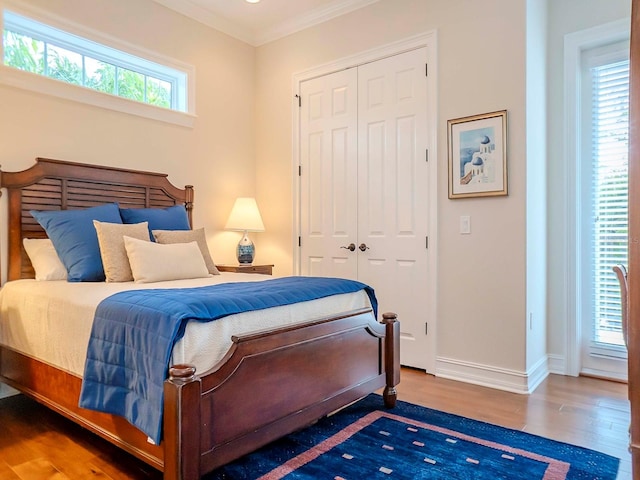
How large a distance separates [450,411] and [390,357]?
0.45m

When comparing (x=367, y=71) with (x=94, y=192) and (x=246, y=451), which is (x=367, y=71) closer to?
(x=94, y=192)

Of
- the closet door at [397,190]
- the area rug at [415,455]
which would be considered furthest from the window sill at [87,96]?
the area rug at [415,455]

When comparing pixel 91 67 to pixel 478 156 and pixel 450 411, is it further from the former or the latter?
pixel 450 411

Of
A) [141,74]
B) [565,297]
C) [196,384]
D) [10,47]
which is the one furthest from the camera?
[141,74]

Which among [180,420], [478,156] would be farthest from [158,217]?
[478,156]

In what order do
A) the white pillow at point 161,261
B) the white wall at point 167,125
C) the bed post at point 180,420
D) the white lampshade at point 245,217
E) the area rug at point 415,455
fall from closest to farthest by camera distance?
the bed post at point 180,420 → the area rug at point 415,455 → the white pillow at point 161,261 → the white wall at point 167,125 → the white lampshade at point 245,217

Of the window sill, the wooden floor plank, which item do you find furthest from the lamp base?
the wooden floor plank

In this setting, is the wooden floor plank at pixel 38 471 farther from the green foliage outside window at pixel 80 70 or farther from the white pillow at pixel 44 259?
Answer: the green foliage outside window at pixel 80 70

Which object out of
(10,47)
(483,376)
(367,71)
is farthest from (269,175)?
(483,376)

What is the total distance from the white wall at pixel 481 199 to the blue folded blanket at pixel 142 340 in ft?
5.32

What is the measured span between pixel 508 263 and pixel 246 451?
6.75ft

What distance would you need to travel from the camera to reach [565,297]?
129 inches

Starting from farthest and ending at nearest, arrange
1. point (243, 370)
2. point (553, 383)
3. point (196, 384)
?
point (553, 383) → point (243, 370) → point (196, 384)

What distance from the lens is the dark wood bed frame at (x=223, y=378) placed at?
153 centimetres
